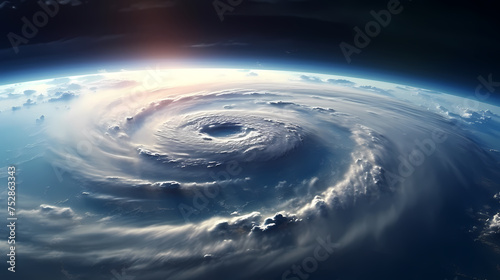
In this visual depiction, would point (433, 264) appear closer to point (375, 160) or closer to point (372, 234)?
point (372, 234)

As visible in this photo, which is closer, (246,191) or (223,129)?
(246,191)

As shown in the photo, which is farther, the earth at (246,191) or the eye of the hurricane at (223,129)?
the eye of the hurricane at (223,129)

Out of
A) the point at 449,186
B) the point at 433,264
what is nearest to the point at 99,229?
the point at 433,264

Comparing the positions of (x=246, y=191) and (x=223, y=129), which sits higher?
(x=223, y=129)

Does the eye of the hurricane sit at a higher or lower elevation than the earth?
higher

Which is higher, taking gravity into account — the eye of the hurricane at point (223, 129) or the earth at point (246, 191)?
the eye of the hurricane at point (223, 129)

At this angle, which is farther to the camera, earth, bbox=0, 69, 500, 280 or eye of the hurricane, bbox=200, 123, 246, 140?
eye of the hurricane, bbox=200, 123, 246, 140

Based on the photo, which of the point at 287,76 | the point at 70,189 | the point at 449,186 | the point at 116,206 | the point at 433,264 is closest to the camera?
the point at 433,264

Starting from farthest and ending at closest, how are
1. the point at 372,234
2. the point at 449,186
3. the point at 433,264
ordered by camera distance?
the point at 449,186, the point at 372,234, the point at 433,264
